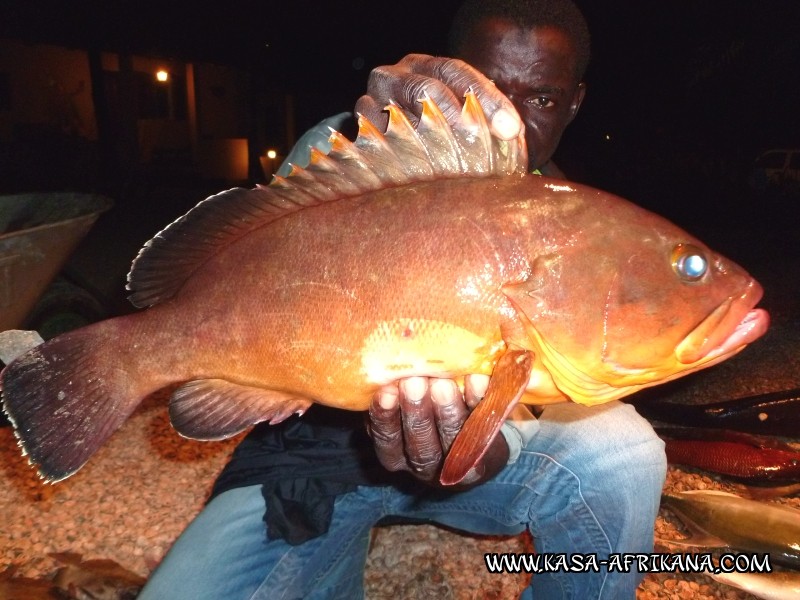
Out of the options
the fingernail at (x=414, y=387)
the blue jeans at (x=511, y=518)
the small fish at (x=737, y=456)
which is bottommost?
the small fish at (x=737, y=456)

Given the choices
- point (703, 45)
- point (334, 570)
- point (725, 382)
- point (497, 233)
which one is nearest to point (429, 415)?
point (497, 233)

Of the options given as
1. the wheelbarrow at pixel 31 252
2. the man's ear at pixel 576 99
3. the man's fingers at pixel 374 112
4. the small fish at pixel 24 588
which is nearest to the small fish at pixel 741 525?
the man's ear at pixel 576 99

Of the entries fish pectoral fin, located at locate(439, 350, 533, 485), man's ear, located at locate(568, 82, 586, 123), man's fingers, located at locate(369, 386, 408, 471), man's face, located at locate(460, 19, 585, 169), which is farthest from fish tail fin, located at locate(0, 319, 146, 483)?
man's ear, located at locate(568, 82, 586, 123)

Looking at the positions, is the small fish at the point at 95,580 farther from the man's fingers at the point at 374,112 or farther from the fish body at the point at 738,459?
the fish body at the point at 738,459

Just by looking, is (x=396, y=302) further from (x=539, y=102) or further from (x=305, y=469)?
(x=539, y=102)

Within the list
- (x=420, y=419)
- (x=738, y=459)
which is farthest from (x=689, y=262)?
(x=738, y=459)

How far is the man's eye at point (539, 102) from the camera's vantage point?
115 inches

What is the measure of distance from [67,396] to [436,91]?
5.49ft

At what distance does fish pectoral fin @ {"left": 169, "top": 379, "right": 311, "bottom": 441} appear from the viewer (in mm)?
2012

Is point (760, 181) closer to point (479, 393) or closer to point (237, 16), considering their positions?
point (237, 16)

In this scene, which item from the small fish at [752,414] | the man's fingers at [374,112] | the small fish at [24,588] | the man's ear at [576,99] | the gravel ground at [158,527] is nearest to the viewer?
the man's fingers at [374,112]

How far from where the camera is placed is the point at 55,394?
6.48ft

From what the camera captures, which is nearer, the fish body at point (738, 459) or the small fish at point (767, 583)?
the small fish at point (767, 583)

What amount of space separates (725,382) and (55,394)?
5.74m
